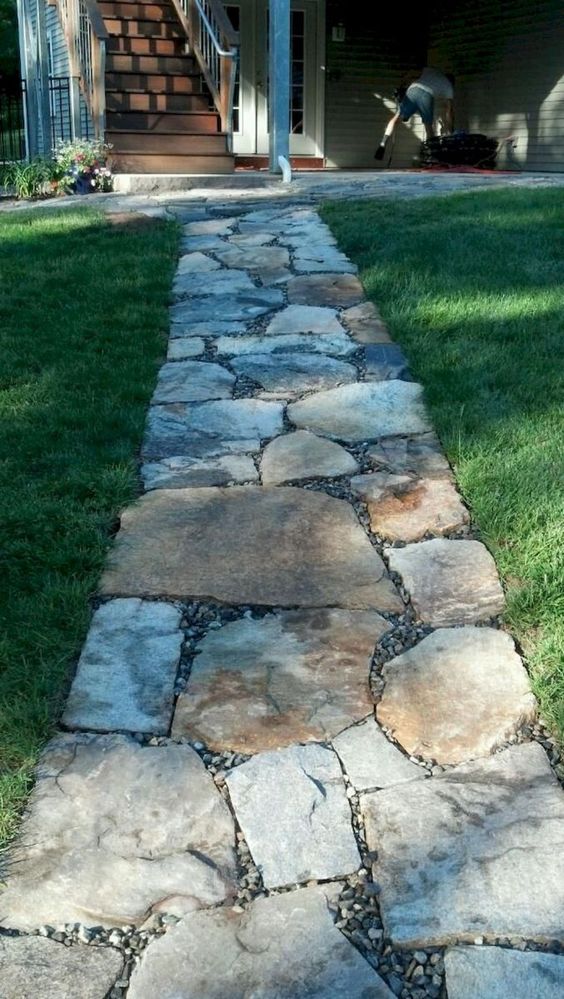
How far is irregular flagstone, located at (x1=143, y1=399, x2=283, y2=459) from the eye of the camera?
3.41 m

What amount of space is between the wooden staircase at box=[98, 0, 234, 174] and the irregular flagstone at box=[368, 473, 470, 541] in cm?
630

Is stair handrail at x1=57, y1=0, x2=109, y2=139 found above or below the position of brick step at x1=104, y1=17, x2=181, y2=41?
below

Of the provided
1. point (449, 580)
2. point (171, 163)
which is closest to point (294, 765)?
point (449, 580)

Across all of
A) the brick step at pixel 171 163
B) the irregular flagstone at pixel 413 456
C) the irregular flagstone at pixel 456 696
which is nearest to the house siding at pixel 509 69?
the brick step at pixel 171 163

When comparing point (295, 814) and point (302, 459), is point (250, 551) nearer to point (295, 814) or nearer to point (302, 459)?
point (302, 459)

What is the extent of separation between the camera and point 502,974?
4.95 feet

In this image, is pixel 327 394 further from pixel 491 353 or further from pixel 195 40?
pixel 195 40

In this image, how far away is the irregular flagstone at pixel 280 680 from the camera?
2068 mm

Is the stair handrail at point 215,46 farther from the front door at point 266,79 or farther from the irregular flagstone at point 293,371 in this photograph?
the irregular flagstone at point 293,371

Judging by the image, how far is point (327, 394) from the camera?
384 cm

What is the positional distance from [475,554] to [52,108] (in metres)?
11.1

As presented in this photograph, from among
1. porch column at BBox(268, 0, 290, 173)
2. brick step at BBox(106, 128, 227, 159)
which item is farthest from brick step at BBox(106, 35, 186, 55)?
porch column at BBox(268, 0, 290, 173)

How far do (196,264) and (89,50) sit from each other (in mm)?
4396

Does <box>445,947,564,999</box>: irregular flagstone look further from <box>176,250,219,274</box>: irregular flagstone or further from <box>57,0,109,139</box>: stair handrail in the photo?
<box>57,0,109,139</box>: stair handrail
